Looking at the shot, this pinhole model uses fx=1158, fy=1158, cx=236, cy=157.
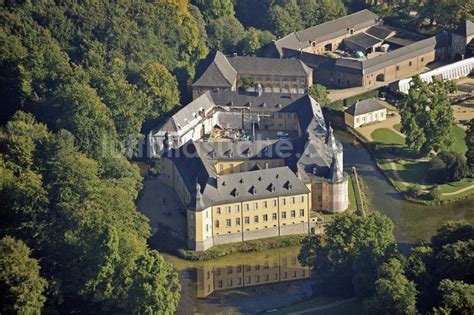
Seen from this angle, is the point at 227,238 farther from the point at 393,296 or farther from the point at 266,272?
the point at 393,296

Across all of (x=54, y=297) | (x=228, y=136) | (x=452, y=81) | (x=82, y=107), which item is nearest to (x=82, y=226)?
(x=54, y=297)

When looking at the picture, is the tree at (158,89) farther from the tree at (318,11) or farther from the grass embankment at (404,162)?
the tree at (318,11)

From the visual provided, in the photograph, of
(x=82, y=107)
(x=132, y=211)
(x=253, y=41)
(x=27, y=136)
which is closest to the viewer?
(x=132, y=211)

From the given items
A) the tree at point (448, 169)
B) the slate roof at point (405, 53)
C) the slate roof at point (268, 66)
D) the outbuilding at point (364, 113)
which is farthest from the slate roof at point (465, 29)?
the tree at point (448, 169)

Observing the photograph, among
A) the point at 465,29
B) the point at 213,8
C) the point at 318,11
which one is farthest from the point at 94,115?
the point at 465,29

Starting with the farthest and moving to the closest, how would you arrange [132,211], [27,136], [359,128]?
[359,128] < [27,136] < [132,211]

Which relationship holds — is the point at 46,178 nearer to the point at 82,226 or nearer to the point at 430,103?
the point at 82,226
